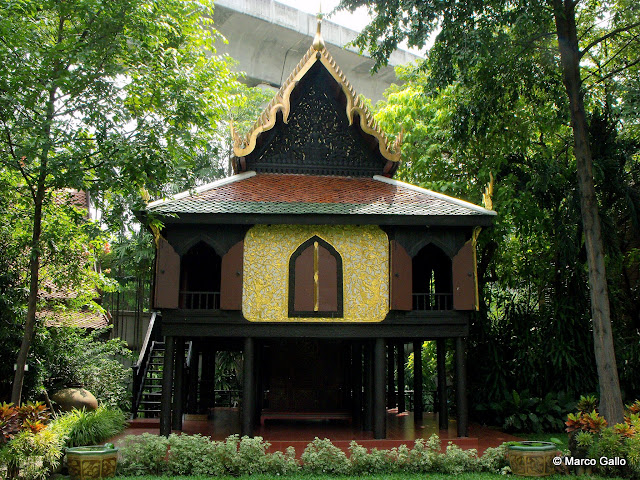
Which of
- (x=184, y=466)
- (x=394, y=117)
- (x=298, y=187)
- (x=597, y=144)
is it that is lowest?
(x=184, y=466)

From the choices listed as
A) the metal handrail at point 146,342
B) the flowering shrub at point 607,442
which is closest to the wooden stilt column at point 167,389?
the metal handrail at point 146,342

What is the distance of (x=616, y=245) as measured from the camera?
12969mm

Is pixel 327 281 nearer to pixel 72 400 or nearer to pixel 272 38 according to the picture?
pixel 72 400

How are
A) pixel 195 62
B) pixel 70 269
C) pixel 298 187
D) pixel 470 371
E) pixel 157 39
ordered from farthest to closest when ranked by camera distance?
pixel 470 371, pixel 298 187, pixel 70 269, pixel 195 62, pixel 157 39

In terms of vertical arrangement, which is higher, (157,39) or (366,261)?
(157,39)

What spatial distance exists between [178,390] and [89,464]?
11.0 feet

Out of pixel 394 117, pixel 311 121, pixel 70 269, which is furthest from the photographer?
pixel 394 117

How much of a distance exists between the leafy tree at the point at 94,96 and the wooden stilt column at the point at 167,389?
2.31 m

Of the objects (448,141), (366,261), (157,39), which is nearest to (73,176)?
(157,39)

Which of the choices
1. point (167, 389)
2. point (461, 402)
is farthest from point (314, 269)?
point (461, 402)

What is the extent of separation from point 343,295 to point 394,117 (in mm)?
8250

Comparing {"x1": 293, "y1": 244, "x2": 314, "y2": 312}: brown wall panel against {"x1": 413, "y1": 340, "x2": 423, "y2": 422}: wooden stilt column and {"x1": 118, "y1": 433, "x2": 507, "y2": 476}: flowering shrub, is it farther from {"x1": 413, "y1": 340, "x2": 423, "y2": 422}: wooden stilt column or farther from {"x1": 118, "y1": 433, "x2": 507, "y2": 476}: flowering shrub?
{"x1": 413, "y1": 340, "x2": 423, "y2": 422}: wooden stilt column

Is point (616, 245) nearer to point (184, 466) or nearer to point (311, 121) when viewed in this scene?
point (311, 121)

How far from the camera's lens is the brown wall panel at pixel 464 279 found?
1138 centimetres
